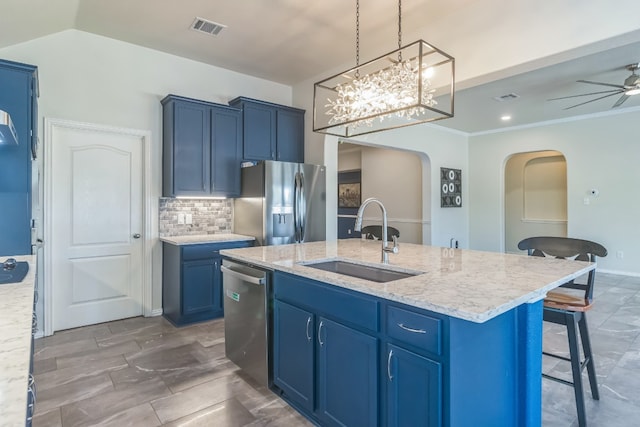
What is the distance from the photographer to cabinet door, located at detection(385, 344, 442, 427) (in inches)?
Answer: 55.5

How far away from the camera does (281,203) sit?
14.0 ft

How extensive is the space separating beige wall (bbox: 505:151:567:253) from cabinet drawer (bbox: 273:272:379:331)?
752 cm

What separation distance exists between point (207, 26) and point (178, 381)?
3250 mm

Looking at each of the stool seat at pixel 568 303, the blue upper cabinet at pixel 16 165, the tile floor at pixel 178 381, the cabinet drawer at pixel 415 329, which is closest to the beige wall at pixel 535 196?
the tile floor at pixel 178 381

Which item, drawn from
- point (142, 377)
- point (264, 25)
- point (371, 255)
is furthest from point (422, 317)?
point (264, 25)

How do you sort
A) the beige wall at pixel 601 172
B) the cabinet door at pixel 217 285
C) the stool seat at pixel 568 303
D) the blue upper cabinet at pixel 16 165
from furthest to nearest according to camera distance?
1. the beige wall at pixel 601 172
2. the cabinet door at pixel 217 285
3. the blue upper cabinet at pixel 16 165
4. the stool seat at pixel 568 303

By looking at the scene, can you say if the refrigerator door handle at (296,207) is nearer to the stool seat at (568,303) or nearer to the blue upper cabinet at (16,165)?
the blue upper cabinet at (16,165)

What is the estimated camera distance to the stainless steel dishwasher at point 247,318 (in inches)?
95.5

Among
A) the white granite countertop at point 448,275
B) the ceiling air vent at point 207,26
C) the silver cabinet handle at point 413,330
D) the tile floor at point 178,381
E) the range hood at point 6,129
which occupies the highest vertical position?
the ceiling air vent at point 207,26

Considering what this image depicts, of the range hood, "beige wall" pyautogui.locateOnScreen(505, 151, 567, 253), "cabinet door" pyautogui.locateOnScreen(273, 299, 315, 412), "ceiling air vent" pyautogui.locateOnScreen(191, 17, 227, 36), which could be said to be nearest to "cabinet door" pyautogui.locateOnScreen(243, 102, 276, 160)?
"ceiling air vent" pyautogui.locateOnScreen(191, 17, 227, 36)

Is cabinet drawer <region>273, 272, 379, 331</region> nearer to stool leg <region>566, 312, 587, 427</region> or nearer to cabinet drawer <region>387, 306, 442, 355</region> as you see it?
cabinet drawer <region>387, 306, 442, 355</region>

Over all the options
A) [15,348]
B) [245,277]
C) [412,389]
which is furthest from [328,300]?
[15,348]

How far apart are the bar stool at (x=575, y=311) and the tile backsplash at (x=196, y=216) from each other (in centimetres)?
354

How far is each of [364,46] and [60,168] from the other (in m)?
3.46
